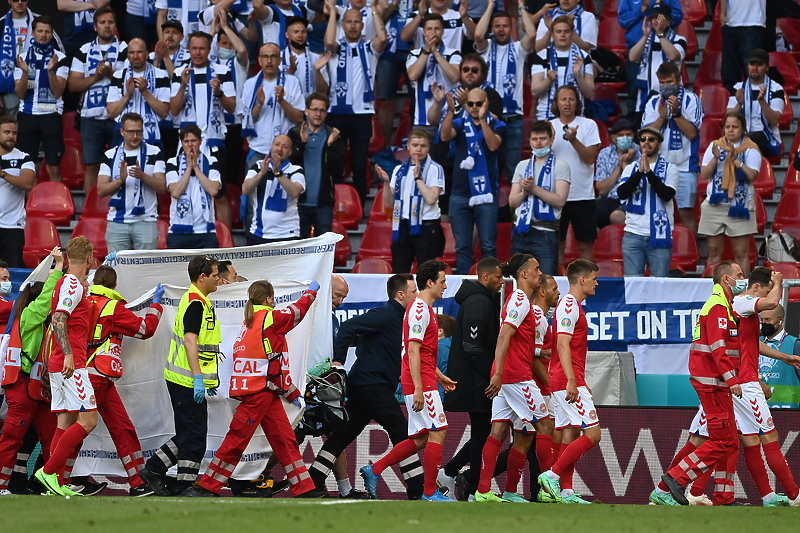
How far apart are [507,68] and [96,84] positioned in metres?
5.43

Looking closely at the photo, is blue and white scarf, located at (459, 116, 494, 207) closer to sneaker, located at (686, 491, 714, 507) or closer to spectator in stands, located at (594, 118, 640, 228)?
spectator in stands, located at (594, 118, 640, 228)

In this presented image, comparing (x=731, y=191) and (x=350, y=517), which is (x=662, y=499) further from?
(x=731, y=191)

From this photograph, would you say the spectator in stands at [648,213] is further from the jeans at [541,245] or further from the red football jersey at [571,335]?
the red football jersey at [571,335]

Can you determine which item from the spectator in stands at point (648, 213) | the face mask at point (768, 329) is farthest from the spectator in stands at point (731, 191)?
the face mask at point (768, 329)

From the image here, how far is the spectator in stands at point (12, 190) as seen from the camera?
14891mm

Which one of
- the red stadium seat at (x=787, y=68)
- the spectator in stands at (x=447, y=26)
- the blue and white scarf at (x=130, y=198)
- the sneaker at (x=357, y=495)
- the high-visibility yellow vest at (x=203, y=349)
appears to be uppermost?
the spectator in stands at (x=447, y=26)

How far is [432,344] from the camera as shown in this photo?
33.8 ft

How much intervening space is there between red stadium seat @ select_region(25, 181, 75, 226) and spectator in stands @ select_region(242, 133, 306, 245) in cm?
304

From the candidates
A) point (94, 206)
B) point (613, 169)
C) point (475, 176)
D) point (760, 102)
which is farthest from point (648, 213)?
point (94, 206)

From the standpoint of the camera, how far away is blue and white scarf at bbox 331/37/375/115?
15.9m

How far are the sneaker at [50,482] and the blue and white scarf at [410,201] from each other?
17.4 ft

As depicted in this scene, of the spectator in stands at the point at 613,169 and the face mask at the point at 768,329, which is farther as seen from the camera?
the spectator in stands at the point at 613,169

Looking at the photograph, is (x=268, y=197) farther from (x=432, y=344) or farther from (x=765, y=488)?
(x=765, y=488)

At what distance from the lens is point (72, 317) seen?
10.2 meters
